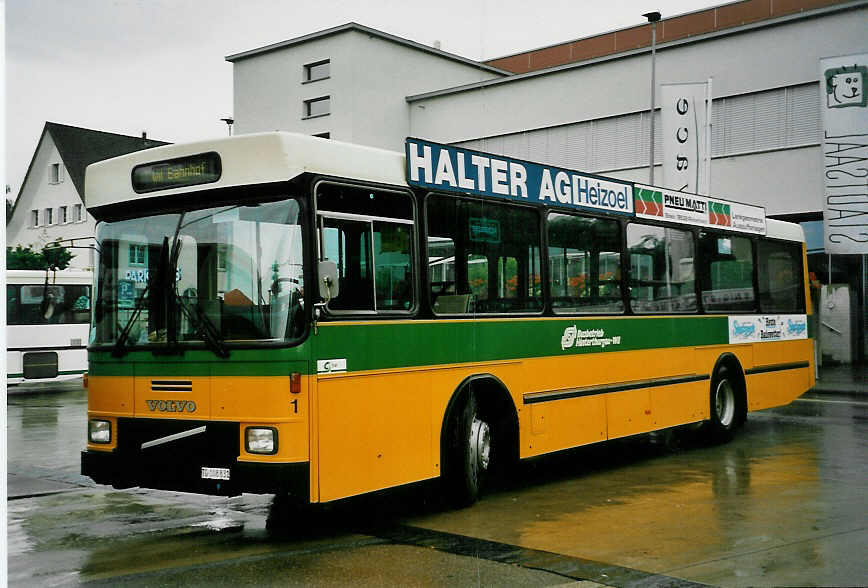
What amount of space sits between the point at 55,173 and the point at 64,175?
0.51 metres

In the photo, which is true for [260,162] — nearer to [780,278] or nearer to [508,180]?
[508,180]

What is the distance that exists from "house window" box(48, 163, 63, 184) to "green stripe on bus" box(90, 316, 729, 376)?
176 inches

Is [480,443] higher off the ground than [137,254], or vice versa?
[137,254]

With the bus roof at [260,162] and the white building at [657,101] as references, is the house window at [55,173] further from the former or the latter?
the white building at [657,101]

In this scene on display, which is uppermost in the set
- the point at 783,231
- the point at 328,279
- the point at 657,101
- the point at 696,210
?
the point at 657,101

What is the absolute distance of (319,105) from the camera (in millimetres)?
14695

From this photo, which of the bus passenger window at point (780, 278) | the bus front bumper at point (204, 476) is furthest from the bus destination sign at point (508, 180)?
the bus passenger window at point (780, 278)

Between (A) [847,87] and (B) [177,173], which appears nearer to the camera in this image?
(B) [177,173]

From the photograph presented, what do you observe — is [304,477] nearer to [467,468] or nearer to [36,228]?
[467,468]

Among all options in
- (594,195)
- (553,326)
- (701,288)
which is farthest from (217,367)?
(701,288)

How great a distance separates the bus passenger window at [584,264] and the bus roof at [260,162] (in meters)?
2.49

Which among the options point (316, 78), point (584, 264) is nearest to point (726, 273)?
point (584, 264)

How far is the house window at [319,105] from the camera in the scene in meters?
13.6

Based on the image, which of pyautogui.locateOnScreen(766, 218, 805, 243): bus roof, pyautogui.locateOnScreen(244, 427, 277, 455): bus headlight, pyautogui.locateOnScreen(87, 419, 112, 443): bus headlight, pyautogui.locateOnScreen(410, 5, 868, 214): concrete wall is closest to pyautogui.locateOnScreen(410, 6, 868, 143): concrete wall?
pyautogui.locateOnScreen(410, 5, 868, 214): concrete wall
